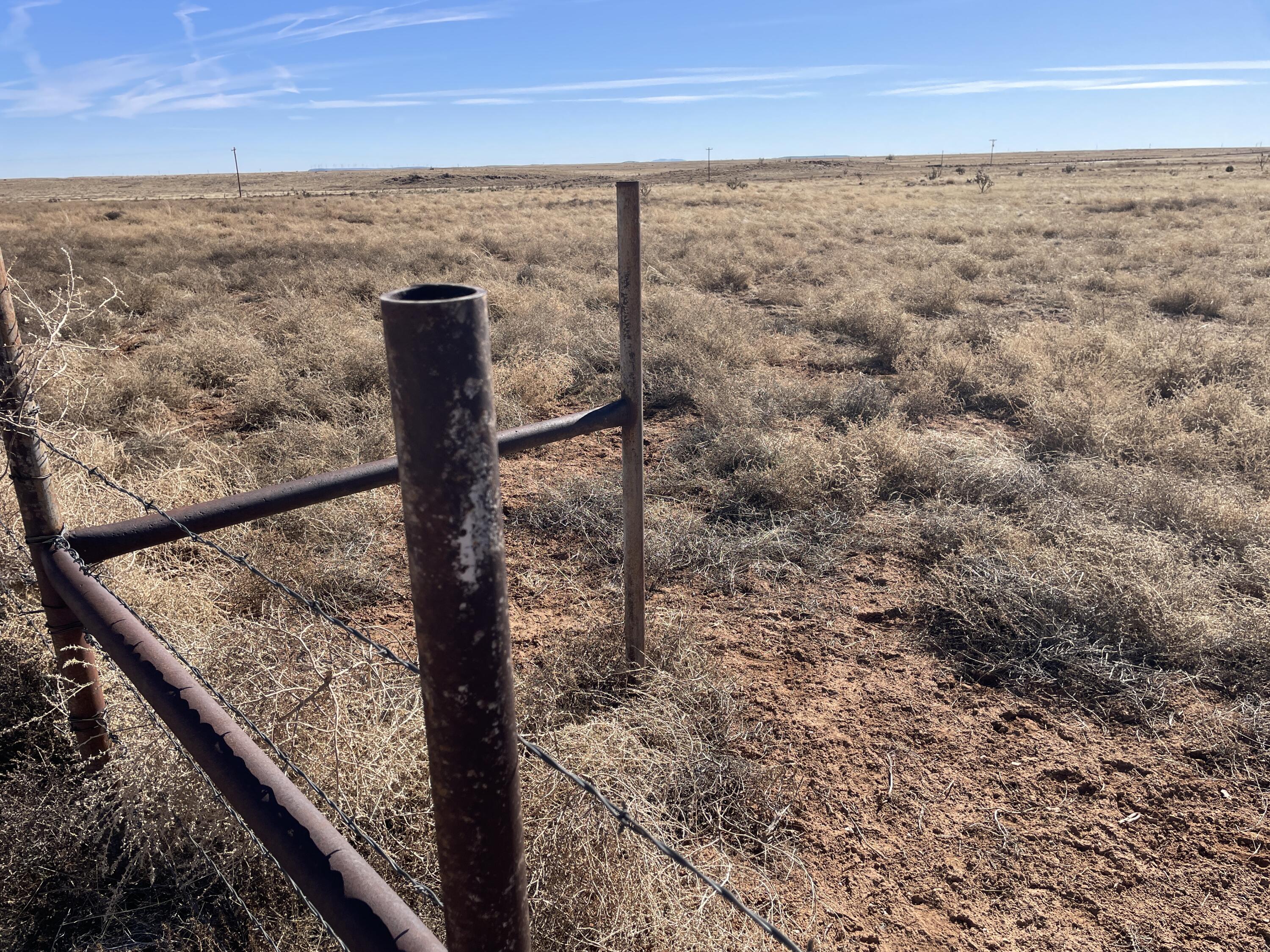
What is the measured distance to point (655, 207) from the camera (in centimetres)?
2616

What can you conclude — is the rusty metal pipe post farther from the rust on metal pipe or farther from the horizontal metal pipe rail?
the horizontal metal pipe rail

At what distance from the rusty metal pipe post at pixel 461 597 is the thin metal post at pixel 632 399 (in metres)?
1.73

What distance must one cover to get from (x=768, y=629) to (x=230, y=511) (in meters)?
2.66

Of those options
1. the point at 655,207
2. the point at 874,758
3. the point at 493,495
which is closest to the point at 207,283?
the point at 874,758

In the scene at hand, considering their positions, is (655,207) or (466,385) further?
(655,207)

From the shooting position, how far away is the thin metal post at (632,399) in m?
2.49

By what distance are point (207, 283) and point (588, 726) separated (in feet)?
39.1

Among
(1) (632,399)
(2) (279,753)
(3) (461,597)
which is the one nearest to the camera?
(3) (461,597)

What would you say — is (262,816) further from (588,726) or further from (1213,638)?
(1213,638)

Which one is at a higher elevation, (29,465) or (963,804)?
(29,465)

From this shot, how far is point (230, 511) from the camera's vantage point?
186cm

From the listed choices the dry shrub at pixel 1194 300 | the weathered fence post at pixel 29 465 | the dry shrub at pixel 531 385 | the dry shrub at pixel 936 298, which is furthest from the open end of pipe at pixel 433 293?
the dry shrub at pixel 1194 300

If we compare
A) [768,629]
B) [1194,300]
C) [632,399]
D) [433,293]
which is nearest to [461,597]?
[433,293]

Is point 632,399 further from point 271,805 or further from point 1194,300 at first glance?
point 1194,300
